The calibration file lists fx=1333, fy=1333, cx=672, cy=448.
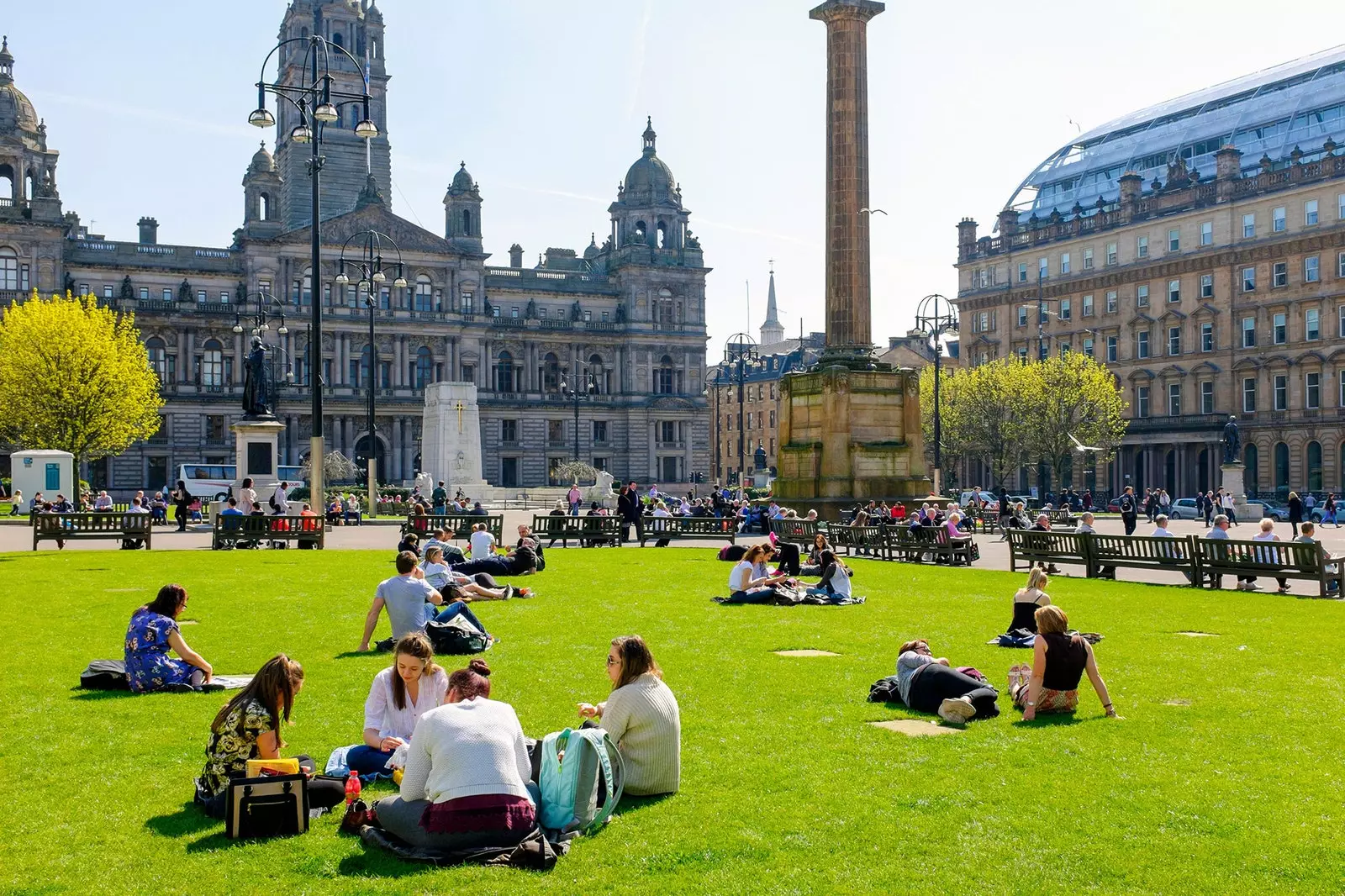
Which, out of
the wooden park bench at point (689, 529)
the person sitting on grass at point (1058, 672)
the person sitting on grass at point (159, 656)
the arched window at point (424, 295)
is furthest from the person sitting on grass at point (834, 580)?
the arched window at point (424, 295)

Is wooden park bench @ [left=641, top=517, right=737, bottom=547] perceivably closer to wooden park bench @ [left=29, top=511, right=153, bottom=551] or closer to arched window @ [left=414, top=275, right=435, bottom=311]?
wooden park bench @ [left=29, top=511, right=153, bottom=551]

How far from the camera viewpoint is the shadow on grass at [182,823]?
8.05 m

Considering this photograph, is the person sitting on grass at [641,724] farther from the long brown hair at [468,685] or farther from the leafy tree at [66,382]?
the leafy tree at [66,382]

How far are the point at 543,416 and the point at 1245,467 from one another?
5146 centimetres

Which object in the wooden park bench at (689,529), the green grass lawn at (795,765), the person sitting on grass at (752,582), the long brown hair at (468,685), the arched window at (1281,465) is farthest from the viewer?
the arched window at (1281,465)

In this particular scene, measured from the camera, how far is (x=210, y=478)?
227 feet

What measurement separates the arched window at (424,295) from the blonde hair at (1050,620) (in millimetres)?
91138

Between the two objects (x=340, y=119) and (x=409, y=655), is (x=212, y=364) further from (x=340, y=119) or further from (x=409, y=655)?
(x=409, y=655)

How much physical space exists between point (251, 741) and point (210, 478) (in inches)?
2534

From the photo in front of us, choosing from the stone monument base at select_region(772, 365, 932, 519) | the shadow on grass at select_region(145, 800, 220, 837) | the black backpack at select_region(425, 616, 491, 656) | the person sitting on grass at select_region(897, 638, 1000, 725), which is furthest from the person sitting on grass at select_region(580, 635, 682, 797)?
the stone monument base at select_region(772, 365, 932, 519)

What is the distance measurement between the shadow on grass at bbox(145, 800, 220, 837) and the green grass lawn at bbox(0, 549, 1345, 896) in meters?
0.03

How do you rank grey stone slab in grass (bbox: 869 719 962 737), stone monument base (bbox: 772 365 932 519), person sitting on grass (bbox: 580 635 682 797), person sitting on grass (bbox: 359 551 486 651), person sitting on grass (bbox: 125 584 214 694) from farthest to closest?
1. stone monument base (bbox: 772 365 932 519)
2. person sitting on grass (bbox: 359 551 486 651)
3. person sitting on grass (bbox: 125 584 214 694)
4. grey stone slab in grass (bbox: 869 719 962 737)
5. person sitting on grass (bbox: 580 635 682 797)

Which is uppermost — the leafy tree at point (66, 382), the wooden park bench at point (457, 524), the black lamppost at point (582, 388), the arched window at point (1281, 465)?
the black lamppost at point (582, 388)

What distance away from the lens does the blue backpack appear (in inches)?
A: 316
